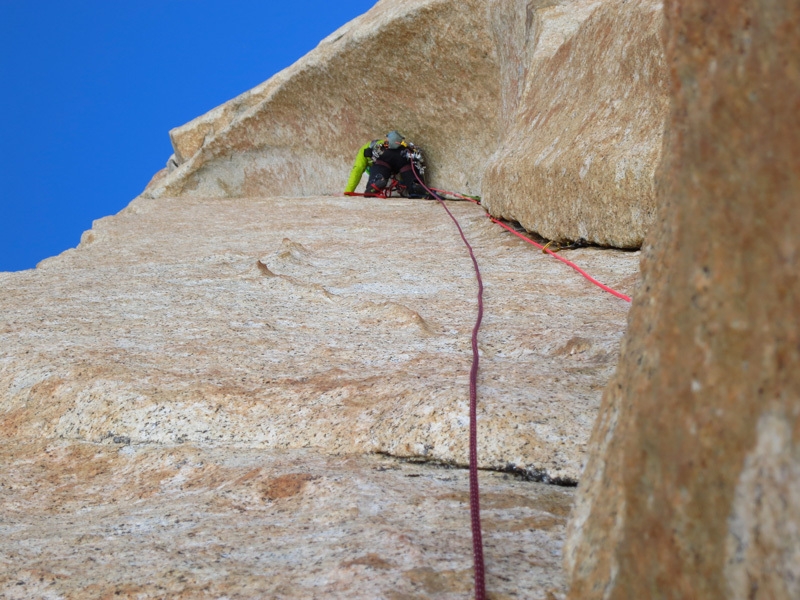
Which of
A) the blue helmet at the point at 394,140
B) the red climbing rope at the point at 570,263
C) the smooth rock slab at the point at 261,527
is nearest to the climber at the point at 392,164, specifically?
the blue helmet at the point at 394,140

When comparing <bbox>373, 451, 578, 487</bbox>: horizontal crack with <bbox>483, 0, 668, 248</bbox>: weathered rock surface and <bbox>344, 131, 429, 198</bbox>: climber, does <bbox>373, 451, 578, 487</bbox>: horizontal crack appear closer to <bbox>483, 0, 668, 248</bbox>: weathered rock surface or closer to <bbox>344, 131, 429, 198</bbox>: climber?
<bbox>483, 0, 668, 248</bbox>: weathered rock surface

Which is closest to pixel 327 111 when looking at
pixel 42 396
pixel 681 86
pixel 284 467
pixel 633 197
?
pixel 633 197

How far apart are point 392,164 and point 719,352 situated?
24.6ft

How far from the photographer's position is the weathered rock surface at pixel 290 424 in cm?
140

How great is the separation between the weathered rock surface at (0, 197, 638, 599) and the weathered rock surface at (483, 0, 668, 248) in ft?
0.81

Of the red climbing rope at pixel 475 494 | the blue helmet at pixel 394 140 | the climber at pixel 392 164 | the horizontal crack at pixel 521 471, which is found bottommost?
the horizontal crack at pixel 521 471

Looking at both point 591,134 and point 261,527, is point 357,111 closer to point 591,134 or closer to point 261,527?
point 591,134

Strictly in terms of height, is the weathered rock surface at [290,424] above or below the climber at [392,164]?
below

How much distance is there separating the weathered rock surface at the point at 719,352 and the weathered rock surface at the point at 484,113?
2.47 meters

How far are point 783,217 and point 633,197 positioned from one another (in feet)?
8.95

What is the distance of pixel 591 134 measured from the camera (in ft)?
12.5

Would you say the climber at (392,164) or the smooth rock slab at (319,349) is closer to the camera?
the smooth rock slab at (319,349)

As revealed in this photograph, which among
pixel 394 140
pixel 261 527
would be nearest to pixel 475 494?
pixel 261 527

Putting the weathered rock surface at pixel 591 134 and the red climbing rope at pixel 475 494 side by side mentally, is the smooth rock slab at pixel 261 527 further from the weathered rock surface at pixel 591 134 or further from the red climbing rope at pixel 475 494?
the weathered rock surface at pixel 591 134
